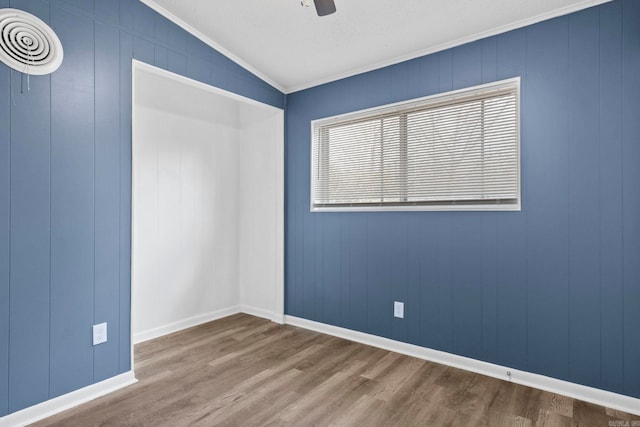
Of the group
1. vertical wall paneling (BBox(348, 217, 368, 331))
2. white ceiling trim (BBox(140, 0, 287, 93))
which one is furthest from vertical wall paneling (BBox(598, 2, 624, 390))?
white ceiling trim (BBox(140, 0, 287, 93))

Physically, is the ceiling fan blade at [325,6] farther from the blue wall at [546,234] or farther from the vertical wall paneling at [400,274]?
the vertical wall paneling at [400,274]

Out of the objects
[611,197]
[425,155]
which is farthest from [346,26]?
[611,197]

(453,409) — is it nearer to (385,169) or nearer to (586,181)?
(586,181)

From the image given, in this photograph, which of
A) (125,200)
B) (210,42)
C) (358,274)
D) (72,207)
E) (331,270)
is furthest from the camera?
(331,270)

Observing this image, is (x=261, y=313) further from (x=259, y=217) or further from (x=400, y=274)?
(x=400, y=274)

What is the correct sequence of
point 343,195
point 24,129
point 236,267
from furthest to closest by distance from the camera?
point 236,267 < point 343,195 < point 24,129

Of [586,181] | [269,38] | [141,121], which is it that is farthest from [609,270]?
[141,121]

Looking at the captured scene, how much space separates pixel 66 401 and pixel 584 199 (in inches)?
138

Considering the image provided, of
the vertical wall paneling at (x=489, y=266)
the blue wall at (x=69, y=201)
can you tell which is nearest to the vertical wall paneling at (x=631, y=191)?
the vertical wall paneling at (x=489, y=266)

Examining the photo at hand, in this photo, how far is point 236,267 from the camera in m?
4.36

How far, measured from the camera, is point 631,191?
2164 millimetres

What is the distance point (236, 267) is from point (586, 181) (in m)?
3.53

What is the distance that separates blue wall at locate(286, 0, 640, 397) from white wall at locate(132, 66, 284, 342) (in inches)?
56.5

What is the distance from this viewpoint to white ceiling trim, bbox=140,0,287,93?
2.70 m
